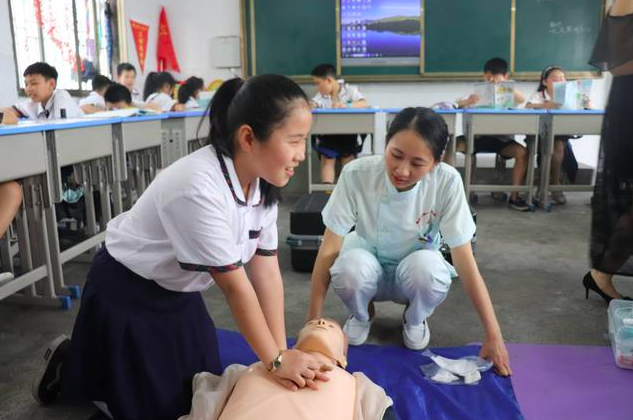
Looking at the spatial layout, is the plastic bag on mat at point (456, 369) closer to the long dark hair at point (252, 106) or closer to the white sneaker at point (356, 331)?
the white sneaker at point (356, 331)

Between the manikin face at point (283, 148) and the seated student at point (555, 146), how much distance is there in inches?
159

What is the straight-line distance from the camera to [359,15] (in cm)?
681

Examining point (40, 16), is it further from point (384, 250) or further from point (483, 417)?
point (483, 417)

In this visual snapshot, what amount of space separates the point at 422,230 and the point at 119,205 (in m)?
2.00

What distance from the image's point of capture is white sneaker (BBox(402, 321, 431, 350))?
1.90 m

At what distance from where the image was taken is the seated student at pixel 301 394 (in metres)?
1.17

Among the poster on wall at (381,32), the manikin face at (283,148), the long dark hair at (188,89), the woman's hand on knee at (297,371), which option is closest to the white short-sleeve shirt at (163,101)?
the long dark hair at (188,89)

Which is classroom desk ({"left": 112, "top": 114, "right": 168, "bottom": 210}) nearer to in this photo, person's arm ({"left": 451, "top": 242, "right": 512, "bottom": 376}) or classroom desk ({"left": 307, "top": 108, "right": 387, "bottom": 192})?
classroom desk ({"left": 307, "top": 108, "right": 387, "bottom": 192})

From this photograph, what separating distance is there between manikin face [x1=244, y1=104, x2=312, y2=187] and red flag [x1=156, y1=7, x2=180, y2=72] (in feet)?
21.9

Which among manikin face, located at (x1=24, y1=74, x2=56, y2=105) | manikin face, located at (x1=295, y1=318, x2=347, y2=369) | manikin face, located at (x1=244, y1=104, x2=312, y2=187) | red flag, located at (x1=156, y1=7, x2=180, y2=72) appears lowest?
manikin face, located at (x1=295, y1=318, x2=347, y2=369)

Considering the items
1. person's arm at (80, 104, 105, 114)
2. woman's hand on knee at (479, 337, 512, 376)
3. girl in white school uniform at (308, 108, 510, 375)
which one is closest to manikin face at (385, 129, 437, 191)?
girl in white school uniform at (308, 108, 510, 375)

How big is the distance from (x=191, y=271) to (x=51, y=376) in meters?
0.71

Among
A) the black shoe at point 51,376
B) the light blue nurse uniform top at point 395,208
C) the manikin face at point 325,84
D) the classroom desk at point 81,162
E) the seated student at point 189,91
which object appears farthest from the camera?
the seated student at point 189,91

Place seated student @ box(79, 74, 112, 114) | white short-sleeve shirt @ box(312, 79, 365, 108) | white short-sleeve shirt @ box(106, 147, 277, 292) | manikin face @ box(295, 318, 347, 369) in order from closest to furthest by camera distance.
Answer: white short-sleeve shirt @ box(106, 147, 277, 292) → manikin face @ box(295, 318, 347, 369) → seated student @ box(79, 74, 112, 114) → white short-sleeve shirt @ box(312, 79, 365, 108)
